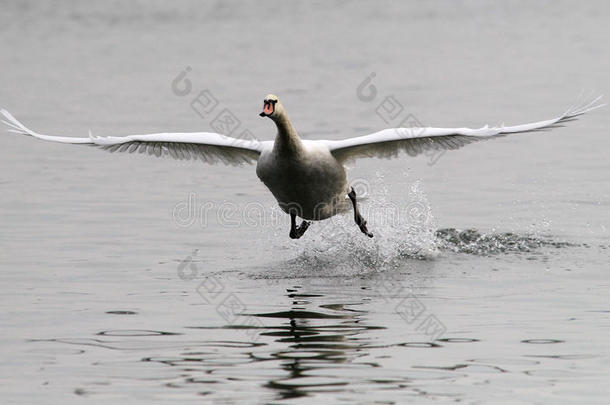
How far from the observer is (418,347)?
32.9 ft

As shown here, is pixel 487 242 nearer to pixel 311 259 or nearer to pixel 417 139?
pixel 417 139

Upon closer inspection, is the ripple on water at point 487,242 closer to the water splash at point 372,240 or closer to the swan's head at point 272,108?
the water splash at point 372,240

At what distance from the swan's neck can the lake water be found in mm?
1412

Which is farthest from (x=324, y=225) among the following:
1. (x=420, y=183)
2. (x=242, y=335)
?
(x=242, y=335)

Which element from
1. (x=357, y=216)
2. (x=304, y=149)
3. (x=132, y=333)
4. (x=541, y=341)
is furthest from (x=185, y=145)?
(x=541, y=341)

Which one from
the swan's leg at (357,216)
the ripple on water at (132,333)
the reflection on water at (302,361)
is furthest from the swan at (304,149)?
the ripple on water at (132,333)

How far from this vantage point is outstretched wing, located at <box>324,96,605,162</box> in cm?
1264

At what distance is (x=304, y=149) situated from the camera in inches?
505

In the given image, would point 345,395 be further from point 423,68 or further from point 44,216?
point 423,68

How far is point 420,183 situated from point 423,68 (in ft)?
57.2

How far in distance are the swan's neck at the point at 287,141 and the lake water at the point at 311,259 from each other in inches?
55.6

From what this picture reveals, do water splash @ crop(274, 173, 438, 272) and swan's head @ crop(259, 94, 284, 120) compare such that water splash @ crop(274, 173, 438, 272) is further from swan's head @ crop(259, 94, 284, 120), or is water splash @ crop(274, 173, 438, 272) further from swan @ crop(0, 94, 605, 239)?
swan's head @ crop(259, 94, 284, 120)

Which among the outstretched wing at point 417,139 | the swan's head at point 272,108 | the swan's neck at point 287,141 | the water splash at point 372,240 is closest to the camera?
the swan's head at point 272,108

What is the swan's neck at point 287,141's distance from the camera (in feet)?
41.0
